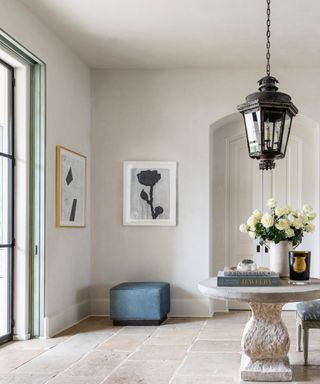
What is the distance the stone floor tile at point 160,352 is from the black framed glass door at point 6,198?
127 centimetres

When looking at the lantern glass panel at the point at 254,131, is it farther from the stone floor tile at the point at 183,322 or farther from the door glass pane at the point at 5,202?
the stone floor tile at the point at 183,322

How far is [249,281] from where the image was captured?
12.7 ft

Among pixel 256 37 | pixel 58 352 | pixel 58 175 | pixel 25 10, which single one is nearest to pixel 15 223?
pixel 58 175

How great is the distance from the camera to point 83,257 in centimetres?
682

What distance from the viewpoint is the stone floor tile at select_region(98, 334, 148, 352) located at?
515 cm

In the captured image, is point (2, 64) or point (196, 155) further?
point (196, 155)

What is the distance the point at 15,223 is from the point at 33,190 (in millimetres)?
365

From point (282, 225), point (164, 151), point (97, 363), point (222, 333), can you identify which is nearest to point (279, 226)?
point (282, 225)

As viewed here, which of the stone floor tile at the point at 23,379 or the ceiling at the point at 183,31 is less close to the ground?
the ceiling at the point at 183,31

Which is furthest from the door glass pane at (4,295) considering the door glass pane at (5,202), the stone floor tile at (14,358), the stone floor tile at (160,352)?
the stone floor tile at (160,352)

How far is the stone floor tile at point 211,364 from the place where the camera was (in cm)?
Result: 428

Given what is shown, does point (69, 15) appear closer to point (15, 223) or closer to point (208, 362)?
point (15, 223)

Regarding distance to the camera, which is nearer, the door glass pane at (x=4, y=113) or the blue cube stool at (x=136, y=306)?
the door glass pane at (x=4, y=113)

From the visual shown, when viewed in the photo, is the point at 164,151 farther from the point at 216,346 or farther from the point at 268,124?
the point at 268,124
